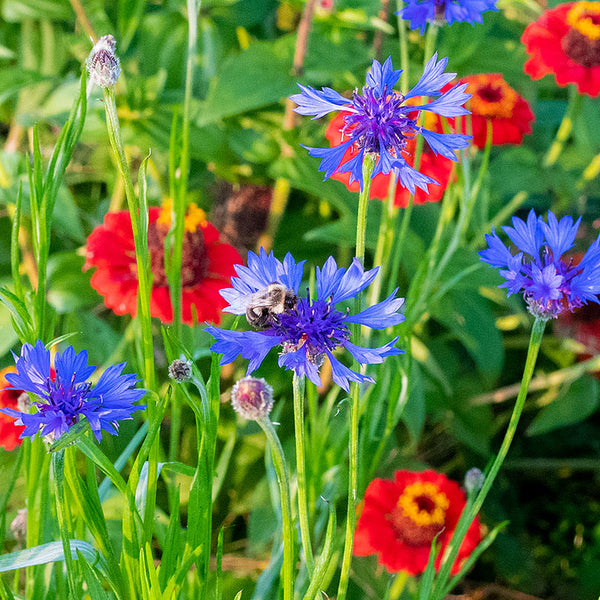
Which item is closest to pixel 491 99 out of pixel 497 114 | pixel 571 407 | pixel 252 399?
pixel 497 114

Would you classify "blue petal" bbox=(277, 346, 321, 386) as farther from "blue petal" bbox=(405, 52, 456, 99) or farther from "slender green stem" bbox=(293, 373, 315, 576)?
"blue petal" bbox=(405, 52, 456, 99)

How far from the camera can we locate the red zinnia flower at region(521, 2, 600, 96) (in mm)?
734

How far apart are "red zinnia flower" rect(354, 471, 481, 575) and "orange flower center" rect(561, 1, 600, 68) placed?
0.43 metres

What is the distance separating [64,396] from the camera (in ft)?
0.97

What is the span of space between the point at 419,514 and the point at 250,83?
1.37 feet

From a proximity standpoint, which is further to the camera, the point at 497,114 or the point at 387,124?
the point at 497,114

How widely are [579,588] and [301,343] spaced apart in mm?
654

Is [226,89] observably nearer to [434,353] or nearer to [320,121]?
[320,121]

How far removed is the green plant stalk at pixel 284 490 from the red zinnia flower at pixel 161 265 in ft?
0.88

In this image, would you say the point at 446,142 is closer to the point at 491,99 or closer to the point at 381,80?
the point at 381,80

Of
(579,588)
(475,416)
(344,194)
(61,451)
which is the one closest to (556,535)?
(579,588)

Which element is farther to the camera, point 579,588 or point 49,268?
point 579,588

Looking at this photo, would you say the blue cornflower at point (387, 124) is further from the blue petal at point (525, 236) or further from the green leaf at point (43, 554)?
the green leaf at point (43, 554)

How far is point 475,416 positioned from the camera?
2.73 ft
